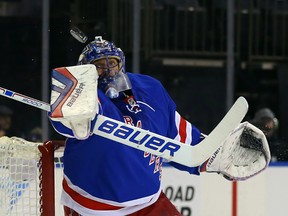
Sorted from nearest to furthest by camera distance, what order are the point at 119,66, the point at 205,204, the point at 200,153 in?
the point at 200,153 → the point at 119,66 → the point at 205,204

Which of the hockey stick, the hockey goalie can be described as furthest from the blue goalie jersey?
the hockey stick

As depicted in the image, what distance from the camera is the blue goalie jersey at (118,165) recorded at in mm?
2631

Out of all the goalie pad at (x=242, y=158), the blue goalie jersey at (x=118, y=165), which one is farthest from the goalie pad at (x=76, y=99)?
the goalie pad at (x=242, y=158)

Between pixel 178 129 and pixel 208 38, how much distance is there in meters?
3.12

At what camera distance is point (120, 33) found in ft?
18.8

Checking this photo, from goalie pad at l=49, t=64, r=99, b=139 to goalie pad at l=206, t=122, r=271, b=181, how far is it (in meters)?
0.67

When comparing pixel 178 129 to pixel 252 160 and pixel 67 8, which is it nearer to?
pixel 252 160

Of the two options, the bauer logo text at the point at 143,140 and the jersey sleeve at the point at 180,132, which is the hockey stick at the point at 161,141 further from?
the jersey sleeve at the point at 180,132

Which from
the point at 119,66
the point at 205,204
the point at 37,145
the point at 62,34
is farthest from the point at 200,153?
the point at 62,34

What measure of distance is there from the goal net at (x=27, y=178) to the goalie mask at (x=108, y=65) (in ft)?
1.09

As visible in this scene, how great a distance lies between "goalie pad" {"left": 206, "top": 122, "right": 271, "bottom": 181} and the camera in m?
2.88

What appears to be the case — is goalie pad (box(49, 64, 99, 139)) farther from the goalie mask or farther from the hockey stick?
the goalie mask

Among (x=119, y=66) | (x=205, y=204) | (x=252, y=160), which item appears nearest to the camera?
(x=119, y=66)

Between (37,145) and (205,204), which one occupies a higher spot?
(37,145)
